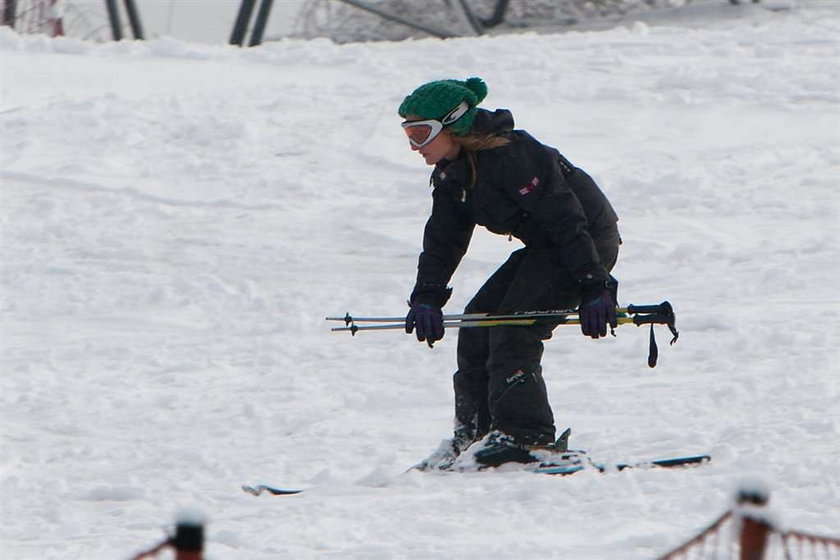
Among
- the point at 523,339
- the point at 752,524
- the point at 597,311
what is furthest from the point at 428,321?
the point at 752,524

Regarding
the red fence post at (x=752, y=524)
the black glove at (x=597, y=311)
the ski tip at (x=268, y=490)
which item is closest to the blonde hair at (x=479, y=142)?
the black glove at (x=597, y=311)

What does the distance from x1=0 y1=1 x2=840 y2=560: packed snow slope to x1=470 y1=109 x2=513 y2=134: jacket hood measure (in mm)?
1188

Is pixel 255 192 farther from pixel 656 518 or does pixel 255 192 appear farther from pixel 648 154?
pixel 656 518

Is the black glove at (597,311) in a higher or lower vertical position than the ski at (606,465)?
higher

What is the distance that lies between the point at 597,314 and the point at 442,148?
2.52 ft

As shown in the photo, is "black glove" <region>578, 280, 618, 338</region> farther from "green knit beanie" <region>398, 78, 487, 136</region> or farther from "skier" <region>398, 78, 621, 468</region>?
"green knit beanie" <region>398, 78, 487, 136</region>

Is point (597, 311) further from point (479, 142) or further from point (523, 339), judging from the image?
point (479, 142)

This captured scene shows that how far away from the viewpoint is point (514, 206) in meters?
4.75

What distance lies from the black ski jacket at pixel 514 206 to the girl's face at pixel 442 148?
38 mm

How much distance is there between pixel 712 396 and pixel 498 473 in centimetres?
158

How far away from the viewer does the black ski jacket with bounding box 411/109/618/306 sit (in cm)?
466

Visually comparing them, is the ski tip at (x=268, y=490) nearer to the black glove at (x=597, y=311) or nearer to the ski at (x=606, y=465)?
the ski at (x=606, y=465)

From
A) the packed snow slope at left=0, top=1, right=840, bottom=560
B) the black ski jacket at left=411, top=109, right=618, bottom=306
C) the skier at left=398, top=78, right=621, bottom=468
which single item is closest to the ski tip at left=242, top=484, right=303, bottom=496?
the packed snow slope at left=0, top=1, right=840, bottom=560

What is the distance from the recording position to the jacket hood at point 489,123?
4.72m
